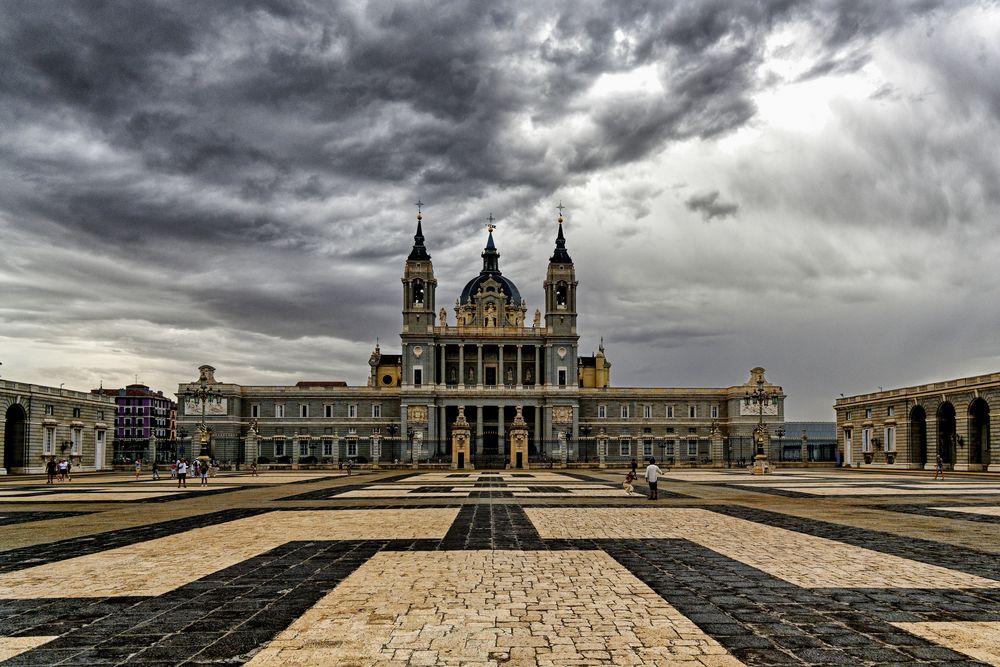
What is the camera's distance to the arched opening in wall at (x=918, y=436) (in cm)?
6375

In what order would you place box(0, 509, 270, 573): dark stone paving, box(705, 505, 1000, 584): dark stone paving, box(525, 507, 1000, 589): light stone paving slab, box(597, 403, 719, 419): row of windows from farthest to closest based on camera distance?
box(597, 403, 719, 419): row of windows < box(0, 509, 270, 573): dark stone paving < box(705, 505, 1000, 584): dark stone paving < box(525, 507, 1000, 589): light stone paving slab

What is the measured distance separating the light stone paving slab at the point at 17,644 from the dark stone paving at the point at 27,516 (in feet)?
47.9

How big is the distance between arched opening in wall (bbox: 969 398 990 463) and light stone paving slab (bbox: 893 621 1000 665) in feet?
179

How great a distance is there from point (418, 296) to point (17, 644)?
8807cm

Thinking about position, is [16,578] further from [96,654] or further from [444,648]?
[444,648]

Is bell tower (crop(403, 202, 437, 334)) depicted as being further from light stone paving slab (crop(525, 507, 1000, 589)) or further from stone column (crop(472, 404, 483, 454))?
light stone paving slab (crop(525, 507, 1000, 589))

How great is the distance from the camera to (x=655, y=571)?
1230cm

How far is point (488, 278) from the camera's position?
4237 inches

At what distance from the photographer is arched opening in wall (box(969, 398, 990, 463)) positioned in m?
55.9

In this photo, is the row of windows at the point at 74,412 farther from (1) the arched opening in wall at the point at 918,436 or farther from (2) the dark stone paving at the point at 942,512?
(1) the arched opening in wall at the point at 918,436

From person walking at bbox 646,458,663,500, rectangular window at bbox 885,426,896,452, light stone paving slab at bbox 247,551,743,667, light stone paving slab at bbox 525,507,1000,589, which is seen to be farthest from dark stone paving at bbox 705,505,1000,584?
rectangular window at bbox 885,426,896,452

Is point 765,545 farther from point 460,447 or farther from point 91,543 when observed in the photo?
point 460,447

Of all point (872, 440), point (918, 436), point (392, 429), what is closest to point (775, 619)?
point (918, 436)

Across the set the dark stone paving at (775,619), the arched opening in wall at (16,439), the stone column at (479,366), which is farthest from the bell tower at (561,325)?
the dark stone paving at (775,619)
